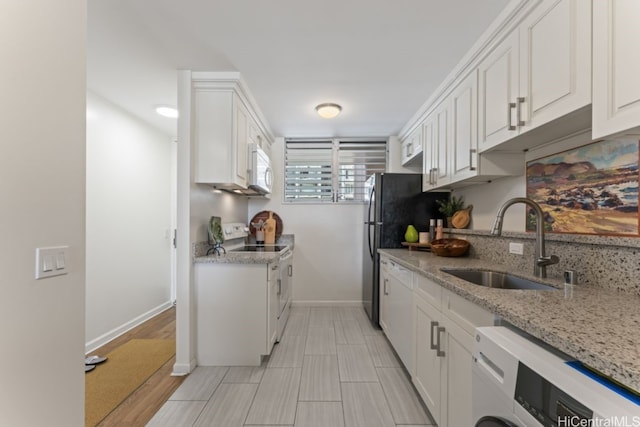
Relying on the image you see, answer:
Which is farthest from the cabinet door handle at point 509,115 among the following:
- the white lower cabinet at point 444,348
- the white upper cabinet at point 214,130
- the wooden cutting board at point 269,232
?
the wooden cutting board at point 269,232

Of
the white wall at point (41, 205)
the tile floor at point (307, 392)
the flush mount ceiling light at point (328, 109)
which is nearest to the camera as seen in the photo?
the white wall at point (41, 205)

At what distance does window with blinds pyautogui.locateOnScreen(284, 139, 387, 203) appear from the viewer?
171 inches

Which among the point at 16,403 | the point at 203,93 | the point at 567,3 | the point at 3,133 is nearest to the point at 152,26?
the point at 203,93

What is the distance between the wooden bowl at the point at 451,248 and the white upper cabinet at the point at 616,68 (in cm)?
151

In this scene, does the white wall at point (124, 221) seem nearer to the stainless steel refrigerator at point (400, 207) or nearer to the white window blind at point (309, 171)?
the white window blind at point (309, 171)

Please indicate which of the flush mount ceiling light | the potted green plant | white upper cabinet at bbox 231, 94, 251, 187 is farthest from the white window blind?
the potted green plant

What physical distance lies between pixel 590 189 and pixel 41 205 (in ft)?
8.13

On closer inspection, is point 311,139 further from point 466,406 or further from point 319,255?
point 466,406

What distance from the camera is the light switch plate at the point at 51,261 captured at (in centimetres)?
103

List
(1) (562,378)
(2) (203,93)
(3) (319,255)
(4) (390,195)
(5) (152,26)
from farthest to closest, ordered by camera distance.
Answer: (3) (319,255) → (4) (390,195) → (2) (203,93) → (5) (152,26) → (1) (562,378)

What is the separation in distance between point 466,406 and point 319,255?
3.07m

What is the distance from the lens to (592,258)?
1.44m

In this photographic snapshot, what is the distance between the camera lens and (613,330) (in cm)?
81

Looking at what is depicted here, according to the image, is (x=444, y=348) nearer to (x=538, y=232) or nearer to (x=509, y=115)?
(x=538, y=232)
